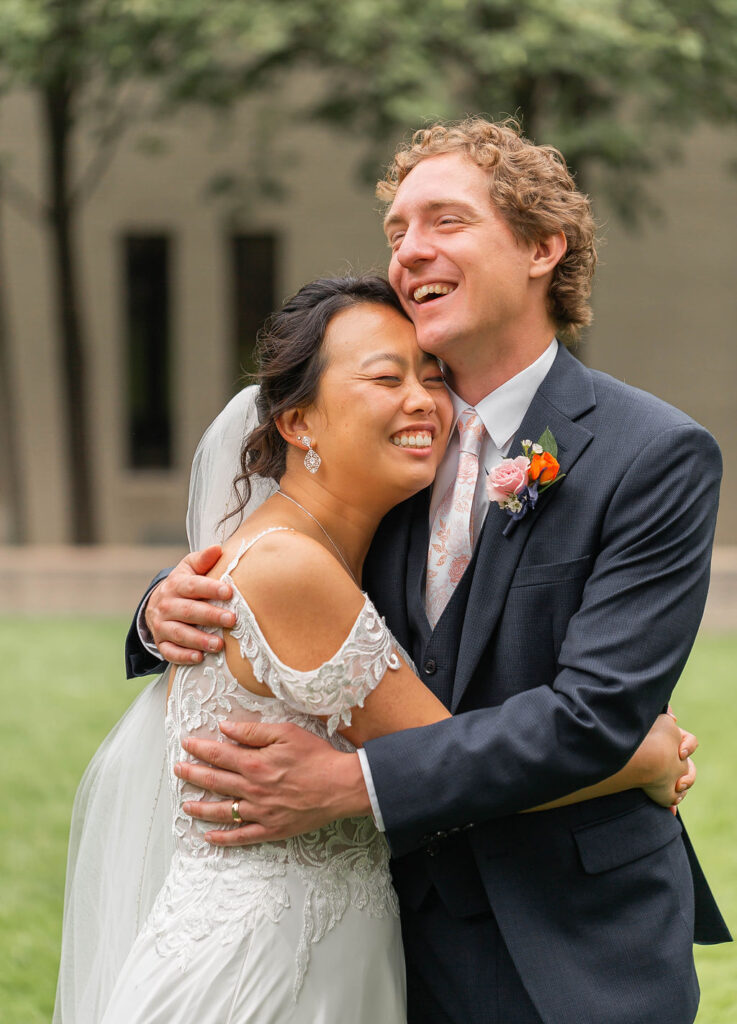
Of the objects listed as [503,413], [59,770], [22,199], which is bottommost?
[59,770]

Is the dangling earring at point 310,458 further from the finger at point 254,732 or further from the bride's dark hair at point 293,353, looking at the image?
the finger at point 254,732

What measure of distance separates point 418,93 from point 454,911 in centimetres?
949

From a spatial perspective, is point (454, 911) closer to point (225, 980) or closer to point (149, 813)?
point (225, 980)

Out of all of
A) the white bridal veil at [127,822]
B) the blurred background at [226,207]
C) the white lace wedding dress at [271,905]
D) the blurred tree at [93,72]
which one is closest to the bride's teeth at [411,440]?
the white lace wedding dress at [271,905]

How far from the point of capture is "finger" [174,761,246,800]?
2770 mm

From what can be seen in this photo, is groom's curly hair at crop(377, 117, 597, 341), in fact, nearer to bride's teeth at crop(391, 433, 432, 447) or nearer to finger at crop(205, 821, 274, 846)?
bride's teeth at crop(391, 433, 432, 447)

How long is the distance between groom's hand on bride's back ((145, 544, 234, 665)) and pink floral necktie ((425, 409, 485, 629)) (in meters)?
0.53

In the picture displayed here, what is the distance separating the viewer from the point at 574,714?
2604 mm

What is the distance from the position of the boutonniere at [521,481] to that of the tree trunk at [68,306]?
1214 cm

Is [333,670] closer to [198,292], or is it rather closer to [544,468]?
[544,468]

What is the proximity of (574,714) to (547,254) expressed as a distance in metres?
1.17

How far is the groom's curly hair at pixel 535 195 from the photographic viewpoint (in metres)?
2.99

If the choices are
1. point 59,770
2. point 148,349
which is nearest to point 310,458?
point 59,770

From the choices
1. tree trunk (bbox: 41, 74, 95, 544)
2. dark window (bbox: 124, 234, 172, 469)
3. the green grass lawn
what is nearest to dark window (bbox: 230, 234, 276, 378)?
dark window (bbox: 124, 234, 172, 469)
